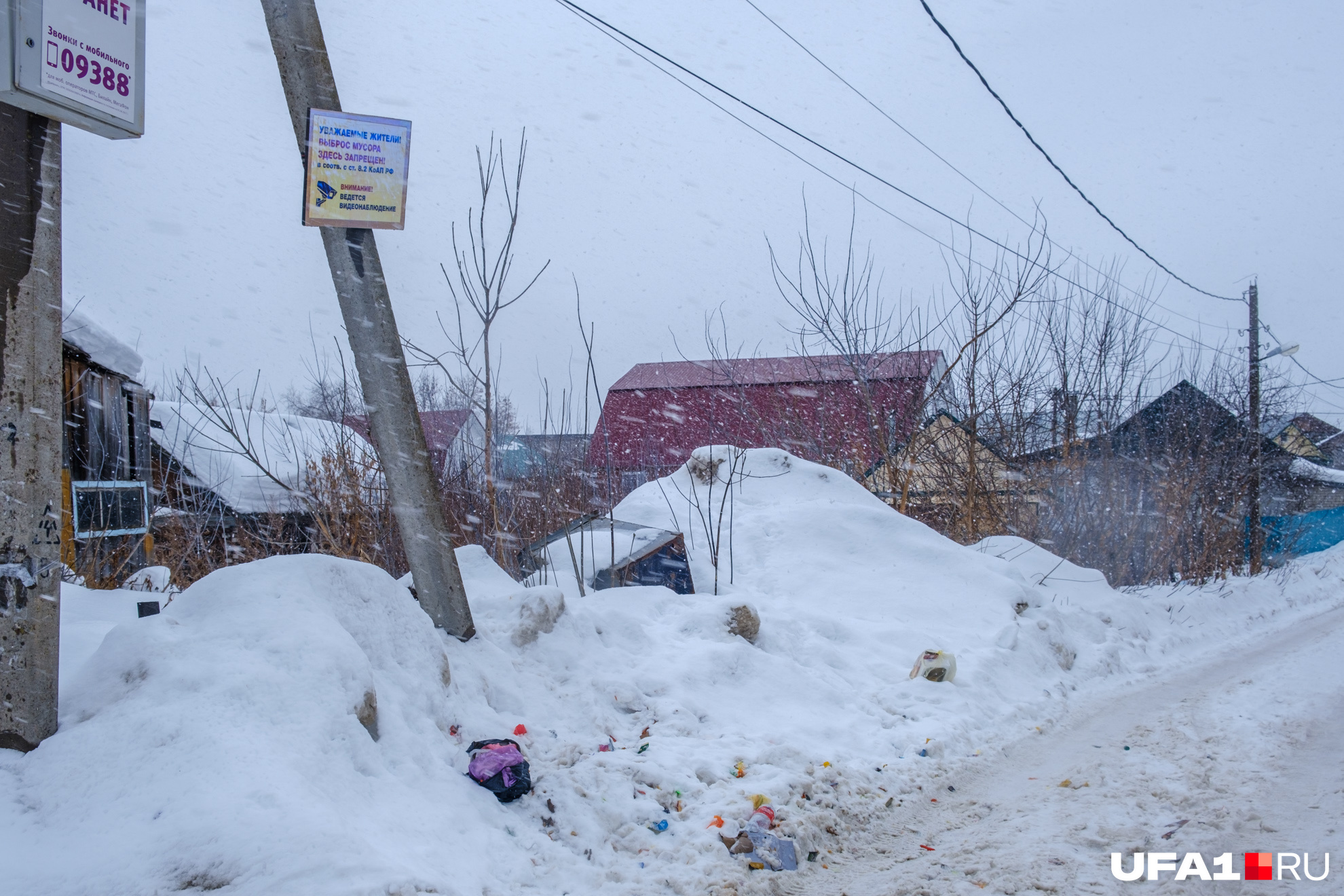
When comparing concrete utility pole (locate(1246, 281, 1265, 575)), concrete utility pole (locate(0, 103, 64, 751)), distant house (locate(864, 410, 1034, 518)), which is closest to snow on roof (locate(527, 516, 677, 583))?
concrete utility pole (locate(0, 103, 64, 751))

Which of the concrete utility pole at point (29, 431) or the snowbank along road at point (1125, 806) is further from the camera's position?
the snowbank along road at point (1125, 806)

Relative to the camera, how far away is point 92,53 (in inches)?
96.9

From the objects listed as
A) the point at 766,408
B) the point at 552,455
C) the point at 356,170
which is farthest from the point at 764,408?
the point at 356,170

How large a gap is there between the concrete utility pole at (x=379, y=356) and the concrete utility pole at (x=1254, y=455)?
16.2 metres

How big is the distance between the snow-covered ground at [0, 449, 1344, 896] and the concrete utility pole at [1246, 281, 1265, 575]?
Result: 37.5 feet

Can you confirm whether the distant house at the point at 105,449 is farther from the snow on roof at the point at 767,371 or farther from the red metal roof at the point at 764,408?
the snow on roof at the point at 767,371

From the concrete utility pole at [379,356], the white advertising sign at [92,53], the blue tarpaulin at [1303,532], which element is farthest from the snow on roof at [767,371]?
the blue tarpaulin at [1303,532]

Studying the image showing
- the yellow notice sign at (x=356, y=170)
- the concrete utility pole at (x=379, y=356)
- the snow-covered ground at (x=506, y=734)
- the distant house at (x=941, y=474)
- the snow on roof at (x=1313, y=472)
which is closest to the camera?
the snow-covered ground at (x=506, y=734)

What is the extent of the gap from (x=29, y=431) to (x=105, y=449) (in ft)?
26.9

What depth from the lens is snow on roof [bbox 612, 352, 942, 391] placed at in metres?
11.4

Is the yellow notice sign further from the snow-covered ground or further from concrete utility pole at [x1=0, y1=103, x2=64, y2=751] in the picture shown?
the snow-covered ground

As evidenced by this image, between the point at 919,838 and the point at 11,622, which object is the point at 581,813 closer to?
the point at 919,838

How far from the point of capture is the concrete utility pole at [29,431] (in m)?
2.27

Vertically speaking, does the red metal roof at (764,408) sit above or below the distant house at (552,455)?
above
